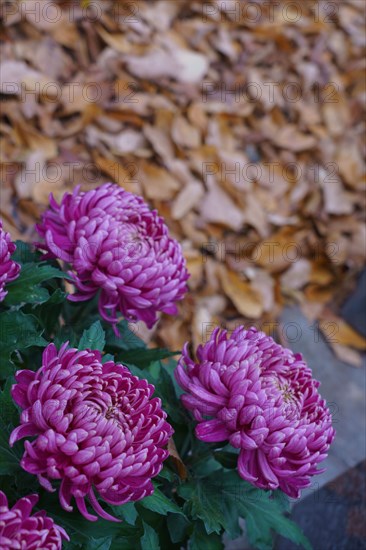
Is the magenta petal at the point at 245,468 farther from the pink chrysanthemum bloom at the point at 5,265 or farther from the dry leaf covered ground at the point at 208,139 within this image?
the dry leaf covered ground at the point at 208,139

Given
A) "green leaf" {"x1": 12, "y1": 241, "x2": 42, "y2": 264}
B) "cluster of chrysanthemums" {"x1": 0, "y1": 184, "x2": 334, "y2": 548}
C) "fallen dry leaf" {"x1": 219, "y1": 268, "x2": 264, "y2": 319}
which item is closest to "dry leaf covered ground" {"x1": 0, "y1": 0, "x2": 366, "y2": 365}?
"fallen dry leaf" {"x1": 219, "y1": 268, "x2": 264, "y2": 319}

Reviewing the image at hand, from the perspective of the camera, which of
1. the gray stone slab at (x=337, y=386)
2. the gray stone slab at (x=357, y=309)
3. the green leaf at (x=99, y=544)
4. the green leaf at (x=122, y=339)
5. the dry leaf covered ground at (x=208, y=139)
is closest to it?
the green leaf at (x=99, y=544)

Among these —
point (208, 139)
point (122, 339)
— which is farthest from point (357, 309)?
point (122, 339)

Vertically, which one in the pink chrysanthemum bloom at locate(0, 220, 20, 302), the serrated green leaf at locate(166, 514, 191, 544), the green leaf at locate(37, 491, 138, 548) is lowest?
the serrated green leaf at locate(166, 514, 191, 544)

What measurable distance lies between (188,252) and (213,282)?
103mm

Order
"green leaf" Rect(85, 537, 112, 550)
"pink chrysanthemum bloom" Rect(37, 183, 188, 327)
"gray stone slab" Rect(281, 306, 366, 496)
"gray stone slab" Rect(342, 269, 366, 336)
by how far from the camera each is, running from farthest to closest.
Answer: "gray stone slab" Rect(342, 269, 366, 336) → "gray stone slab" Rect(281, 306, 366, 496) → "pink chrysanthemum bloom" Rect(37, 183, 188, 327) → "green leaf" Rect(85, 537, 112, 550)

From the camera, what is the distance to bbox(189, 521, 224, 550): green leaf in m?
0.84

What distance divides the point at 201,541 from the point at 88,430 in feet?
1.03

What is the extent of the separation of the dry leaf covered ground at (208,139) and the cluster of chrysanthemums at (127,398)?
2.32 ft

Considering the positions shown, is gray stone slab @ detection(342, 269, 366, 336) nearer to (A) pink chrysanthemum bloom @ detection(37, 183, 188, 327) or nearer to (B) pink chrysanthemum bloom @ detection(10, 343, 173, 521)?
(A) pink chrysanthemum bloom @ detection(37, 183, 188, 327)

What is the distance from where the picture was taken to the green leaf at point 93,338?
756 mm

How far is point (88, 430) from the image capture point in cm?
61

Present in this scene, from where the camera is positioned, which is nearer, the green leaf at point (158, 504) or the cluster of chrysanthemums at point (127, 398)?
the cluster of chrysanthemums at point (127, 398)

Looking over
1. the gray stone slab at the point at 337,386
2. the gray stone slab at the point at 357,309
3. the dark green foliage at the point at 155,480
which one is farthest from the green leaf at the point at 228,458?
the gray stone slab at the point at 357,309
